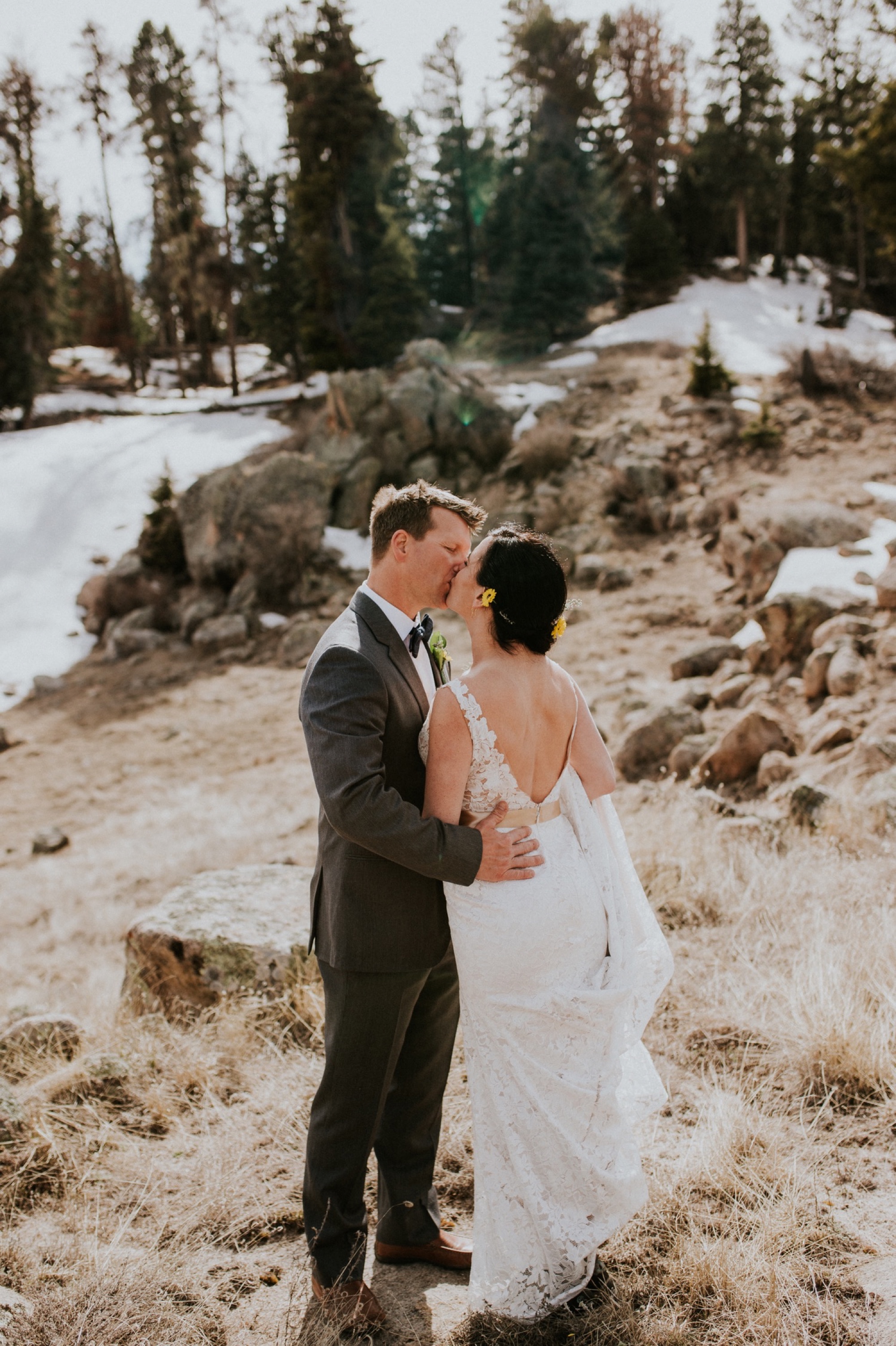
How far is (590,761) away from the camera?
2.66m

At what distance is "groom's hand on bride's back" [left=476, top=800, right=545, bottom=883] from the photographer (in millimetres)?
2381

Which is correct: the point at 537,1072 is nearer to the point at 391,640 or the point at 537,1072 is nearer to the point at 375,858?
the point at 375,858

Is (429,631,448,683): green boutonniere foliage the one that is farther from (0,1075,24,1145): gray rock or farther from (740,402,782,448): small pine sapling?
(740,402,782,448): small pine sapling

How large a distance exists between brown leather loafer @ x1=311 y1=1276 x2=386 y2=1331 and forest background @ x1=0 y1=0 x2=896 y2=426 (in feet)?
88.4

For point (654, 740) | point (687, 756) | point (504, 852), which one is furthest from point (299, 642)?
point (504, 852)

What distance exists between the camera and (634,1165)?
250 centimetres

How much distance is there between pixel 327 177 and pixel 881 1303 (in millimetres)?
29294

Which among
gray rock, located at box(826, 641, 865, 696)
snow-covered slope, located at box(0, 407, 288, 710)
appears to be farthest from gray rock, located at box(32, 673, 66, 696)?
gray rock, located at box(826, 641, 865, 696)

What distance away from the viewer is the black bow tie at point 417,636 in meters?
2.65

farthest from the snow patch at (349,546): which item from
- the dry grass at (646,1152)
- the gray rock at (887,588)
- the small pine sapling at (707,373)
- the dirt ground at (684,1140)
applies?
the dry grass at (646,1152)

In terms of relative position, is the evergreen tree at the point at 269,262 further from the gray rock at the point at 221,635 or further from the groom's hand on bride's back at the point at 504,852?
the groom's hand on bride's back at the point at 504,852

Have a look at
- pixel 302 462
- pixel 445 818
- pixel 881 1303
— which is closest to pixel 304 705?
pixel 445 818

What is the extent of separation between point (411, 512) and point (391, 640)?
1.30ft

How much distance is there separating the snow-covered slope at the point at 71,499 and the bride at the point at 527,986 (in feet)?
47.2
